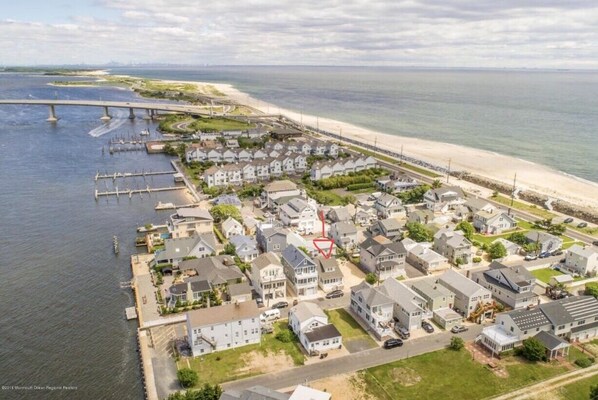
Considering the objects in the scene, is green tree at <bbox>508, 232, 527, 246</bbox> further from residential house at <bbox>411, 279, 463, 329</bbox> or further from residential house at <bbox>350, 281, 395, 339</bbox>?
residential house at <bbox>350, 281, 395, 339</bbox>

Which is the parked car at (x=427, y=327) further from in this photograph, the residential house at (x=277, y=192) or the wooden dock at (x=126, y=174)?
the wooden dock at (x=126, y=174)

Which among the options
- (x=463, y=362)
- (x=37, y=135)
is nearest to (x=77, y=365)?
(x=463, y=362)

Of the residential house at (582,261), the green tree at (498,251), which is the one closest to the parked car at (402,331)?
the green tree at (498,251)

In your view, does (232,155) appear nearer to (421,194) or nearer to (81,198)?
(81,198)

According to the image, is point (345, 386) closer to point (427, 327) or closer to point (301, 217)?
point (427, 327)

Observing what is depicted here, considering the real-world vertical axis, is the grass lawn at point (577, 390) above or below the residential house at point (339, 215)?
below

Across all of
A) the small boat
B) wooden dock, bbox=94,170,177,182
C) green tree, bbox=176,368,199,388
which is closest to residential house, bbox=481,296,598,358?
green tree, bbox=176,368,199,388
